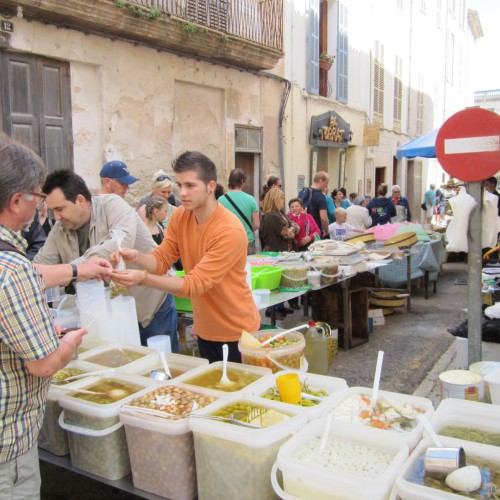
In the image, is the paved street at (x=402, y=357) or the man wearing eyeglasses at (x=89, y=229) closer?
the man wearing eyeglasses at (x=89, y=229)

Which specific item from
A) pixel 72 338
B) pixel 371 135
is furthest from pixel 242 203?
pixel 371 135

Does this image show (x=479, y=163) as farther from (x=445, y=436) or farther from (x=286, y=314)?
(x=286, y=314)

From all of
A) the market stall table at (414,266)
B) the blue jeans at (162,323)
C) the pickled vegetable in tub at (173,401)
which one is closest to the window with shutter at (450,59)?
the market stall table at (414,266)

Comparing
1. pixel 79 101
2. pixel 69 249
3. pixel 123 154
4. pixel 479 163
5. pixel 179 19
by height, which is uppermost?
pixel 179 19

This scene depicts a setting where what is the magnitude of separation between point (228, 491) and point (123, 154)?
7.58 meters

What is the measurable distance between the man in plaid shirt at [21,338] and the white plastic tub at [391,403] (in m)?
1.05

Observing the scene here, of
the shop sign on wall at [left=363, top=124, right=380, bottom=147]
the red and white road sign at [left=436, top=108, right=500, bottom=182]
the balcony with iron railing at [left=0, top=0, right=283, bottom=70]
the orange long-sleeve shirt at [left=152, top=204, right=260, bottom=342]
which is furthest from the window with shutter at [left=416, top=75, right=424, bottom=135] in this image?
the orange long-sleeve shirt at [left=152, top=204, right=260, bottom=342]

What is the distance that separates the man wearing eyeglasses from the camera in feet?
10.4

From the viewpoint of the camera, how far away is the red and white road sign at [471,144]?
3238 mm

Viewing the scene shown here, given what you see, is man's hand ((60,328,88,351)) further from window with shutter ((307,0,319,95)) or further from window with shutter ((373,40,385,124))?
window with shutter ((373,40,385,124))

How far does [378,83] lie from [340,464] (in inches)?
736

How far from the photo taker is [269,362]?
2594 mm

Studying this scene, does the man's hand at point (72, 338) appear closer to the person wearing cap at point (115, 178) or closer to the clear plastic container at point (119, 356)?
the clear plastic container at point (119, 356)

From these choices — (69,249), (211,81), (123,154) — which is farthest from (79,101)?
(69,249)
